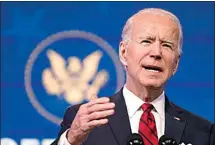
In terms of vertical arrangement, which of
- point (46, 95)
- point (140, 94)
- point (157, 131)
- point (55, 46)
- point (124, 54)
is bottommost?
point (157, 131)

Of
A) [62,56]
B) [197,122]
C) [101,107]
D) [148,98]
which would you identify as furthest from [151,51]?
[62,56]

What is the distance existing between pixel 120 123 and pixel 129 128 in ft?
0.10

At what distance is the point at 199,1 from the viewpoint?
307cm

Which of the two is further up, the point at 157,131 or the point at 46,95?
the point at 46,95

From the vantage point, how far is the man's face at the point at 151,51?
1775mm

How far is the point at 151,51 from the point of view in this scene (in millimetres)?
1781

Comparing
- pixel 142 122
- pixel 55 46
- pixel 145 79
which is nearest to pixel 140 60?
pixel 145 79

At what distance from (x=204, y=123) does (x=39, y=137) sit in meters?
1.27

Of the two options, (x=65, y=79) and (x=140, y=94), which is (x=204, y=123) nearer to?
(x=140, y=94)

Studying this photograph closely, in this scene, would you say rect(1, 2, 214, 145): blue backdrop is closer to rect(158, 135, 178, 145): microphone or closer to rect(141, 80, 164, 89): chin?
rect(141, 80, 164, 89): chin

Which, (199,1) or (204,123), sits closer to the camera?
(204,123)

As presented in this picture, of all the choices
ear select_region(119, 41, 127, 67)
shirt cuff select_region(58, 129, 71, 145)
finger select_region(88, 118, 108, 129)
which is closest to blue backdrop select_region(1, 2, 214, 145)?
ear select_region(119, 41, 127, 67)

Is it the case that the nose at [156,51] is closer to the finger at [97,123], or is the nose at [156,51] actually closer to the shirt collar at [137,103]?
the shirt collar at [137,103]

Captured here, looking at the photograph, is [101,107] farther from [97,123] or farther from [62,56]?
[62,56]
